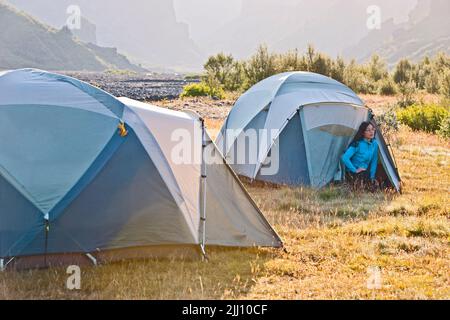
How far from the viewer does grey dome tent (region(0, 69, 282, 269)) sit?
234 inches

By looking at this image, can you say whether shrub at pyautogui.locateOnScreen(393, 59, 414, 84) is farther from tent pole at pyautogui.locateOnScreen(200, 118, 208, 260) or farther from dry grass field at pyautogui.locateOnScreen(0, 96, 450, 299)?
tent pole at pyautogui.locateOnScreen(200, 118, 208, 260)

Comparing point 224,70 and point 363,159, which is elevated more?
point 224,70

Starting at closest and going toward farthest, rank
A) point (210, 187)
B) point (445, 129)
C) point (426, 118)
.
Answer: point (210, 187)
point (445, 129)
point (426, 118)

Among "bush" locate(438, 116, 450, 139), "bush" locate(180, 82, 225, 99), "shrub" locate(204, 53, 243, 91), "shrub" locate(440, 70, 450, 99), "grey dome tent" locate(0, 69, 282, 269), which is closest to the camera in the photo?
"grey dome tent" locate(0, 69, 282, 269)

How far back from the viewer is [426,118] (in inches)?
813

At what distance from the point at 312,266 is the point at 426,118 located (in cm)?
1557

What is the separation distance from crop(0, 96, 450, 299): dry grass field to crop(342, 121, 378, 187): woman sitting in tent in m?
1.00

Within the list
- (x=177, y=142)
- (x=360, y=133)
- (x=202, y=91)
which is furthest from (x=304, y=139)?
(x=202, y=91)

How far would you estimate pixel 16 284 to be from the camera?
5625mm

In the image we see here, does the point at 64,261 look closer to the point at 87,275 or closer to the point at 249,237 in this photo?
the point at 87,275

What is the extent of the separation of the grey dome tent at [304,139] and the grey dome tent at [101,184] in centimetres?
389

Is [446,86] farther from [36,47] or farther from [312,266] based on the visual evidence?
[36,47]

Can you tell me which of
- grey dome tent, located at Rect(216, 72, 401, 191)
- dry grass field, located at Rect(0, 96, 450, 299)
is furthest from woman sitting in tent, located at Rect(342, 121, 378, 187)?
dry grass field, located at Rect(0, 96, 450, 299)

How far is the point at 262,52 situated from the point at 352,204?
87.5 ft
